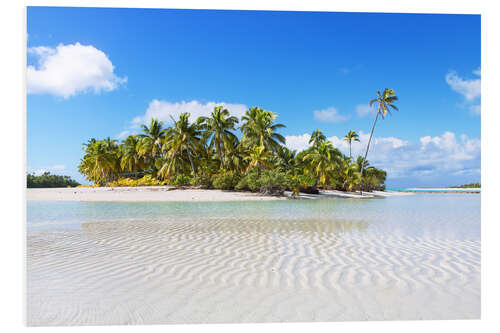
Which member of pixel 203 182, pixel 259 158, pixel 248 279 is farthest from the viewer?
pixel 259 158

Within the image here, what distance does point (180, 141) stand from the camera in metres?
30.1

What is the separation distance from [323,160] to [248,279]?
96.7 feet

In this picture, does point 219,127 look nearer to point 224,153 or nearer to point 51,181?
point 224,153

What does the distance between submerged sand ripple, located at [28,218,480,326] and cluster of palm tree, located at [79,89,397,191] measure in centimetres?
2046

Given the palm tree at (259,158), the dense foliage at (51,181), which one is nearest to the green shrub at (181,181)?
the palm tree at (259,158)

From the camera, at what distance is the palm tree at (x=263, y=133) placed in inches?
1225

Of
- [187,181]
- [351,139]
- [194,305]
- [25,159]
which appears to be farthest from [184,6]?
[351,139]

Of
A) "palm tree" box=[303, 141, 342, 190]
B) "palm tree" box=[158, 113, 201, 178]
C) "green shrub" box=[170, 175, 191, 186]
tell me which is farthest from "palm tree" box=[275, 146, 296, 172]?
"green shrub" box=[170, 175, 191, 186]

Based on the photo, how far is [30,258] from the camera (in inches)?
183

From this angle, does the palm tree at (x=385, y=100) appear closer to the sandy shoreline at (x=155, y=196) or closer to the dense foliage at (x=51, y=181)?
the sandy shoreline at (x=155, y=196)

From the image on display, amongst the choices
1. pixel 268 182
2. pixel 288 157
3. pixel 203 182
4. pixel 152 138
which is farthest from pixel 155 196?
pixel 288 157

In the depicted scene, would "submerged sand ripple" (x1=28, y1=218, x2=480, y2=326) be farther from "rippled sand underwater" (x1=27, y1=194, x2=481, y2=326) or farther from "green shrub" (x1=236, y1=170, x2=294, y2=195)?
"green shrub" (x1=236, y1=170, x2=294, y2=195)

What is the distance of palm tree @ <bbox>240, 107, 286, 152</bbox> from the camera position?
102ft
